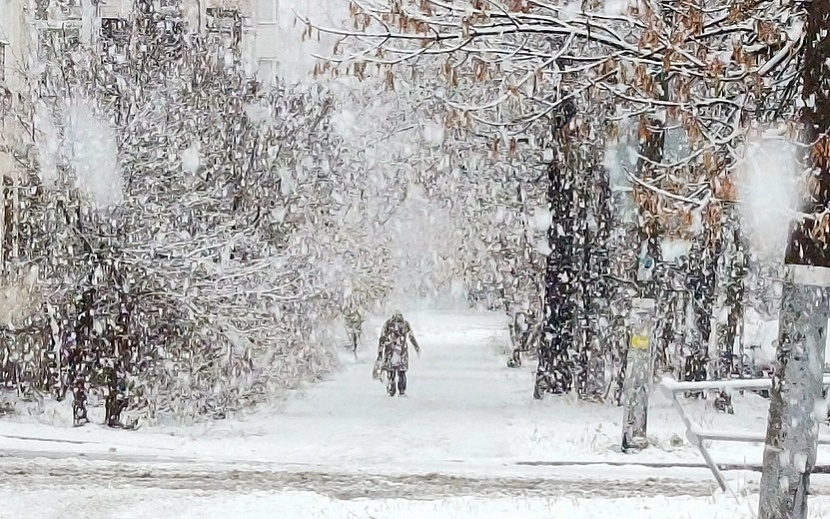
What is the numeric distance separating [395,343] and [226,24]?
786 centimetres

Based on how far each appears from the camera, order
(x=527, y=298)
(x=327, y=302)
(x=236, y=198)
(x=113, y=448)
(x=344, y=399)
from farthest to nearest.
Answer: (x=527, y=298) < (x=327, y=302) < (x=344, y=399) < (x=236, y=198) < (x=113, y=448)

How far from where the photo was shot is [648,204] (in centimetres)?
646

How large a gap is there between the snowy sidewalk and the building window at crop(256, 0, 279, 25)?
50.7 ft

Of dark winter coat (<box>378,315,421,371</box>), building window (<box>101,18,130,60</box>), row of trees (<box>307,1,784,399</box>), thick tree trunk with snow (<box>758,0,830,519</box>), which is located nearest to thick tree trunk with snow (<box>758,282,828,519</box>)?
thick tree trunk with snow (<box>758,0,830,519</box>)

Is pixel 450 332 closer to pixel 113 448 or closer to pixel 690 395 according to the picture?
pixel 690 395

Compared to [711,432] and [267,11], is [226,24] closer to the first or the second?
[267,11]

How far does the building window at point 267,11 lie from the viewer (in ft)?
108

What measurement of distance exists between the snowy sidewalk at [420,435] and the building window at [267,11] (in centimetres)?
1547

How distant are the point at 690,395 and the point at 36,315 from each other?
13.1 meters

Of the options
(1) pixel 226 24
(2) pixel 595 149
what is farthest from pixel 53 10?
(2) pixel 595 149

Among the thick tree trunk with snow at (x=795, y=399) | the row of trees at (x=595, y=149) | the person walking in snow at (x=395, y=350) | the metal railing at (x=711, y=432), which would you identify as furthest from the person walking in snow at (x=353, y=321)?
the thick tree trunk with snow at (x=795, y=399)

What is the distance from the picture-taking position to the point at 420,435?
15.2m

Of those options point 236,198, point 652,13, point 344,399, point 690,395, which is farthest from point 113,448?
point 690,395

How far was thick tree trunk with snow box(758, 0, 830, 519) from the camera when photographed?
528 centimetres
